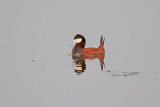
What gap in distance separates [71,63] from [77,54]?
2.47 meters

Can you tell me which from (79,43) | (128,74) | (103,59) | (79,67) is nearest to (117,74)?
(128,74)

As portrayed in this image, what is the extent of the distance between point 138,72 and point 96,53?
17.5 ft

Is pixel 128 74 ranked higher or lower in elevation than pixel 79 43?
lower

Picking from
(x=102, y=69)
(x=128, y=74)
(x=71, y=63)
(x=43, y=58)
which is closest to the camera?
(x=128, y=74)

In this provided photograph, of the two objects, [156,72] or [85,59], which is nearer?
[156,72]

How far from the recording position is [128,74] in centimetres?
1947

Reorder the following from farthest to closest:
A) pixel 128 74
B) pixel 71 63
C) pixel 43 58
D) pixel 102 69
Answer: pixel 43 58 < pixel 71 63 < pixel 102 69 < pixel 128 74

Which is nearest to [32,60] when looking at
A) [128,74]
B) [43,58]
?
[43,58]

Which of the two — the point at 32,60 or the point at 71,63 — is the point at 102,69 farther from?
the point at 32,60

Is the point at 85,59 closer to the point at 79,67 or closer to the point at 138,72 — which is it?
the point at 79,67

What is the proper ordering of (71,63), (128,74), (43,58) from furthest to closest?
(43,58), (71,63), (128,74)

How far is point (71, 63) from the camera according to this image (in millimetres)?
22469

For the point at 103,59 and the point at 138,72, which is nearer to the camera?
the point at 138,72

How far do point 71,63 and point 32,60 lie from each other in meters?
2.11
